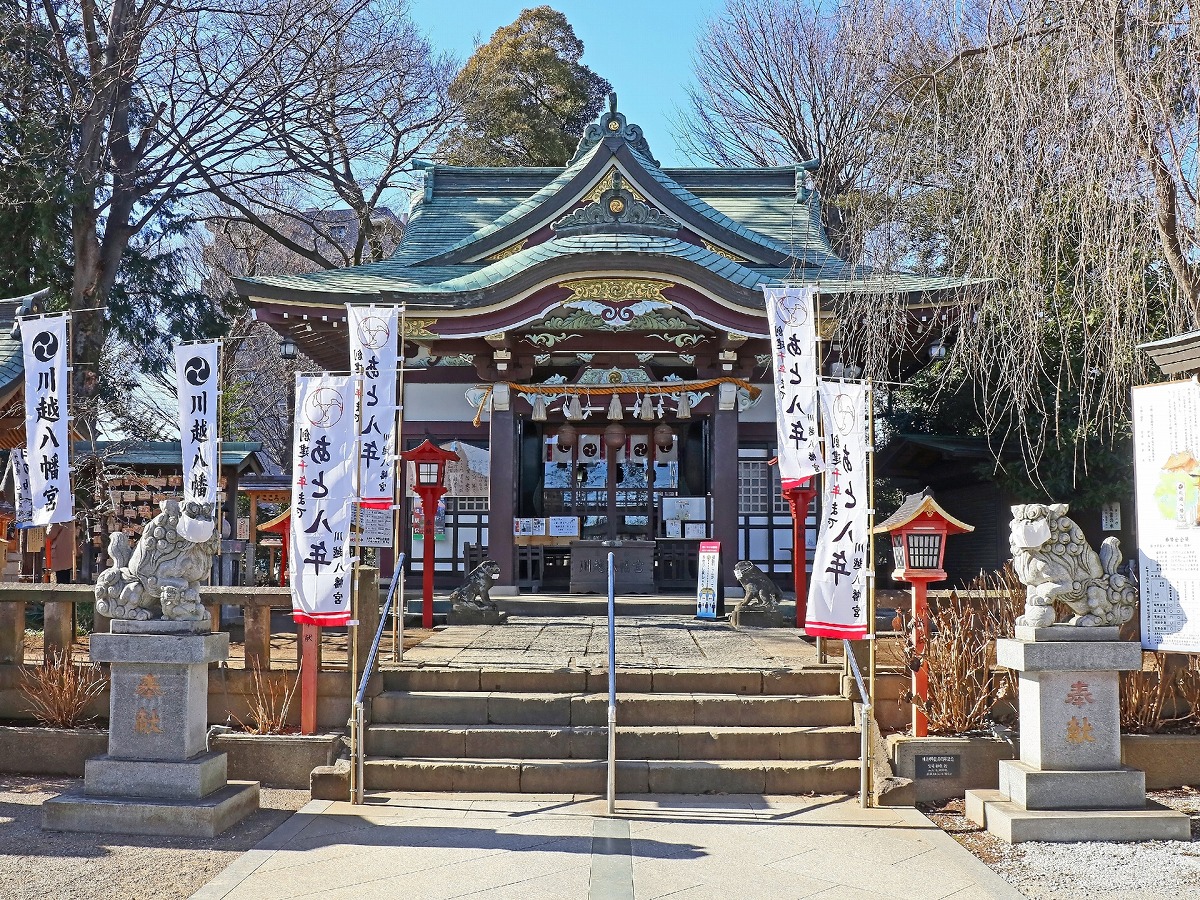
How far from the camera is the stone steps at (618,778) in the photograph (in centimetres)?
652

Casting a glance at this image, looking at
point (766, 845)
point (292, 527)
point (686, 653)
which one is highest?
point (292, 527)

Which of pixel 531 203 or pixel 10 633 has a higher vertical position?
pixel 531 203

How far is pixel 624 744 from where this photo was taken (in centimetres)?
681

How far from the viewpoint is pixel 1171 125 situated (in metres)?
5.59

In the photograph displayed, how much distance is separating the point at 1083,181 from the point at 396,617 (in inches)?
229

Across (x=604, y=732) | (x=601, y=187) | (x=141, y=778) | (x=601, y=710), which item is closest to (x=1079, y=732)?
(x=604, y=732)

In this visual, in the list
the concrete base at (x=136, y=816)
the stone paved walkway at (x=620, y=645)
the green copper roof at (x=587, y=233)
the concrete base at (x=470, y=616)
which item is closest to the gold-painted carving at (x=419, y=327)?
the green copper roof at (x=587, y=233)

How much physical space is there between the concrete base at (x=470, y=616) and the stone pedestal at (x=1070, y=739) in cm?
601

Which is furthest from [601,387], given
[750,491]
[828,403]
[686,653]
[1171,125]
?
[1171,125]

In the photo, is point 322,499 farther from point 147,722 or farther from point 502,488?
point 502,488

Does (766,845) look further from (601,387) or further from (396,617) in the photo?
(601,387)

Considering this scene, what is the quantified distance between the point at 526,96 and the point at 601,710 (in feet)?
73.6

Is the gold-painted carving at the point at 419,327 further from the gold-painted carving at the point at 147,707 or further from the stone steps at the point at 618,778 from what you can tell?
the gold-painted carving at the point at 147,707

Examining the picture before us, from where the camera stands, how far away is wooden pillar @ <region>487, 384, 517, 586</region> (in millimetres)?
12570
